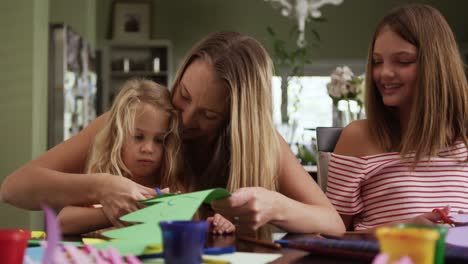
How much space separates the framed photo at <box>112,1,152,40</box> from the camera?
27.9 ft

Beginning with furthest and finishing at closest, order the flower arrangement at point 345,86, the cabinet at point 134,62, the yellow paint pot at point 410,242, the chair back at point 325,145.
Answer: the cabinet at point 134,62 → the flower arrangement at point 345,86 → the chair back at point 325,145 → the yellow paint pot at point 410,242

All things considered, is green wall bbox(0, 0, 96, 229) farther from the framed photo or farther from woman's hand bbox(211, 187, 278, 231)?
the framed photo

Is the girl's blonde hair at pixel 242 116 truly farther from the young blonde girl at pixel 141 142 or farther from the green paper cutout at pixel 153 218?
the green paper cutout at pixel 153 218

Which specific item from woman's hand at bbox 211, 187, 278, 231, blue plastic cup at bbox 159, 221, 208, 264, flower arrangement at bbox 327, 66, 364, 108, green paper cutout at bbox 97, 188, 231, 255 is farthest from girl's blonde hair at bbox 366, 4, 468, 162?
flower arrangement at bbox 327, 66, 364, 108

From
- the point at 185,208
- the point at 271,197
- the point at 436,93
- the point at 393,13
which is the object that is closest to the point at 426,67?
the point at 436,93

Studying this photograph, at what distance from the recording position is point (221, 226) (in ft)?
4.25

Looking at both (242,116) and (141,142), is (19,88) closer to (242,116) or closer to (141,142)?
(141,142)

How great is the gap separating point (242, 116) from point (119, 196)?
366 mm

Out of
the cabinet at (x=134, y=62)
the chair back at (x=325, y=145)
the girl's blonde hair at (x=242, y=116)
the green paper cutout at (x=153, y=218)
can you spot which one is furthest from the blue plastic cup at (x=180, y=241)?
the cabinet at (x=134, y=62)

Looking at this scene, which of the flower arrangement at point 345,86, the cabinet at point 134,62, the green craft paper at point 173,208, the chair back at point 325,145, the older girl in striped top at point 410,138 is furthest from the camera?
the cabinet at point 134,62

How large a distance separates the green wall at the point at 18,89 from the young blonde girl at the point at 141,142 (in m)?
2.75

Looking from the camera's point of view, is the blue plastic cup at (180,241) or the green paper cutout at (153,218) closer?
the blue plastic cup at (180,241)

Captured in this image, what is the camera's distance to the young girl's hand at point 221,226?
1.28m

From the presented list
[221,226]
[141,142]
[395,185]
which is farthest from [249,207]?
[395,185]
